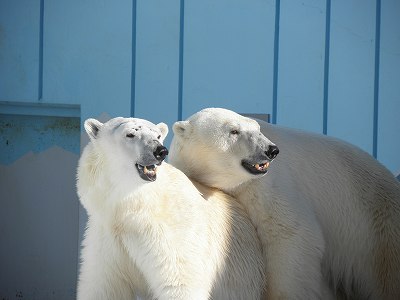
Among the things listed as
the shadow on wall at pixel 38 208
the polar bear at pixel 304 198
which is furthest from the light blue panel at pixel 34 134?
the polar bear at pixel 304 198

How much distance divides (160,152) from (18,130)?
2.50 m

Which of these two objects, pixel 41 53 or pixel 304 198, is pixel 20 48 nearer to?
pixel 41 53

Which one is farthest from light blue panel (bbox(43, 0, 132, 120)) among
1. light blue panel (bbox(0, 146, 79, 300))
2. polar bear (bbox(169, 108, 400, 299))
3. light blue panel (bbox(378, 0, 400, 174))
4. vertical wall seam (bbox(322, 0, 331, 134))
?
polar bear (bbox(169, 108, 400, 299))

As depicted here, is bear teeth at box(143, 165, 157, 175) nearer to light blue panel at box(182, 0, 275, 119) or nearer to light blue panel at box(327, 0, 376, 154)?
light blue panel at box(182, 0, 275, 119)

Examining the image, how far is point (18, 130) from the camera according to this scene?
4820mm

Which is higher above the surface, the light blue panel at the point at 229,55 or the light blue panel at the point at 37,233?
the light blue panel at the point at 229,55

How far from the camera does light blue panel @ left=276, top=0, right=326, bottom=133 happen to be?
15.0 feet

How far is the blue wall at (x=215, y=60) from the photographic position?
4539mm

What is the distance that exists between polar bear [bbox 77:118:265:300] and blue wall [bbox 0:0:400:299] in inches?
70.8

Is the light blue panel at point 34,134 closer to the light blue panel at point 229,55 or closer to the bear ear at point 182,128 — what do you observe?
the light blue panel at point 229,55

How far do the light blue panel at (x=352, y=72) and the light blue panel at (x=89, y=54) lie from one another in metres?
1.11

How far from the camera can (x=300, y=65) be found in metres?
4.60

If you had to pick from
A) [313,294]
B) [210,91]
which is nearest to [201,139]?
[313,294]

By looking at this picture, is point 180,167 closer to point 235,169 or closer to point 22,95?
point 235,169
